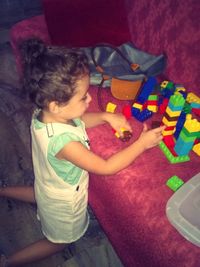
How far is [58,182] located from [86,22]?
1.07 m

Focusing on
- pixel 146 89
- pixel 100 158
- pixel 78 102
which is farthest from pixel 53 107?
pixel 146 89

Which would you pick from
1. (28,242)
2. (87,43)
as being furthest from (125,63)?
(28,242)

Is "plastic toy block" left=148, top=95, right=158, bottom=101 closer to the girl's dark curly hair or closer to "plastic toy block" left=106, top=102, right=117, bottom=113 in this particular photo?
"plastic toy block" left=106, top=102, right=117, bottom=113

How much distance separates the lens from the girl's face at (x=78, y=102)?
3.52 ft

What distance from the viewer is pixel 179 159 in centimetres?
135

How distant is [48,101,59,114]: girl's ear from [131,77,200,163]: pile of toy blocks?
1.80 ft

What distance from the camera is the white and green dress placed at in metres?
1.10

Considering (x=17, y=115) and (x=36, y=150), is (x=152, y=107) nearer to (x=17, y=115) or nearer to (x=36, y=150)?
(x=36, y=150)

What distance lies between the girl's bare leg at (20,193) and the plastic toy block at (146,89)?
34.3 inches

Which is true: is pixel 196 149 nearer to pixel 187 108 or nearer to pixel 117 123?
pixel 187 108

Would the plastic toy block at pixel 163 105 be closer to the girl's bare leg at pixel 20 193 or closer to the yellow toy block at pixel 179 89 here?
the yellow toy block at pixel 179 89

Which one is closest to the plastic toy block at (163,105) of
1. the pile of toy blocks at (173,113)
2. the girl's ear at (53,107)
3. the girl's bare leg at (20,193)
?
the pile of toy blocks at (173,113)

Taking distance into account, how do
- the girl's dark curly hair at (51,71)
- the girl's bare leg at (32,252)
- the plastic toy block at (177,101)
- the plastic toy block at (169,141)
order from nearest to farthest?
the girl's dark curly hair at (51,71)
the plastic toy block at (177,101)
the plastic toy block at (169,141)
the girl's bare leg at (32,252)

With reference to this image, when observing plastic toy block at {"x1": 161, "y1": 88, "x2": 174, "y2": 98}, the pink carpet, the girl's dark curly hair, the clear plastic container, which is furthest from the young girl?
plastic toy block at {"x1": 161, "y1": 88, "x2": 174, "y2": 98}
